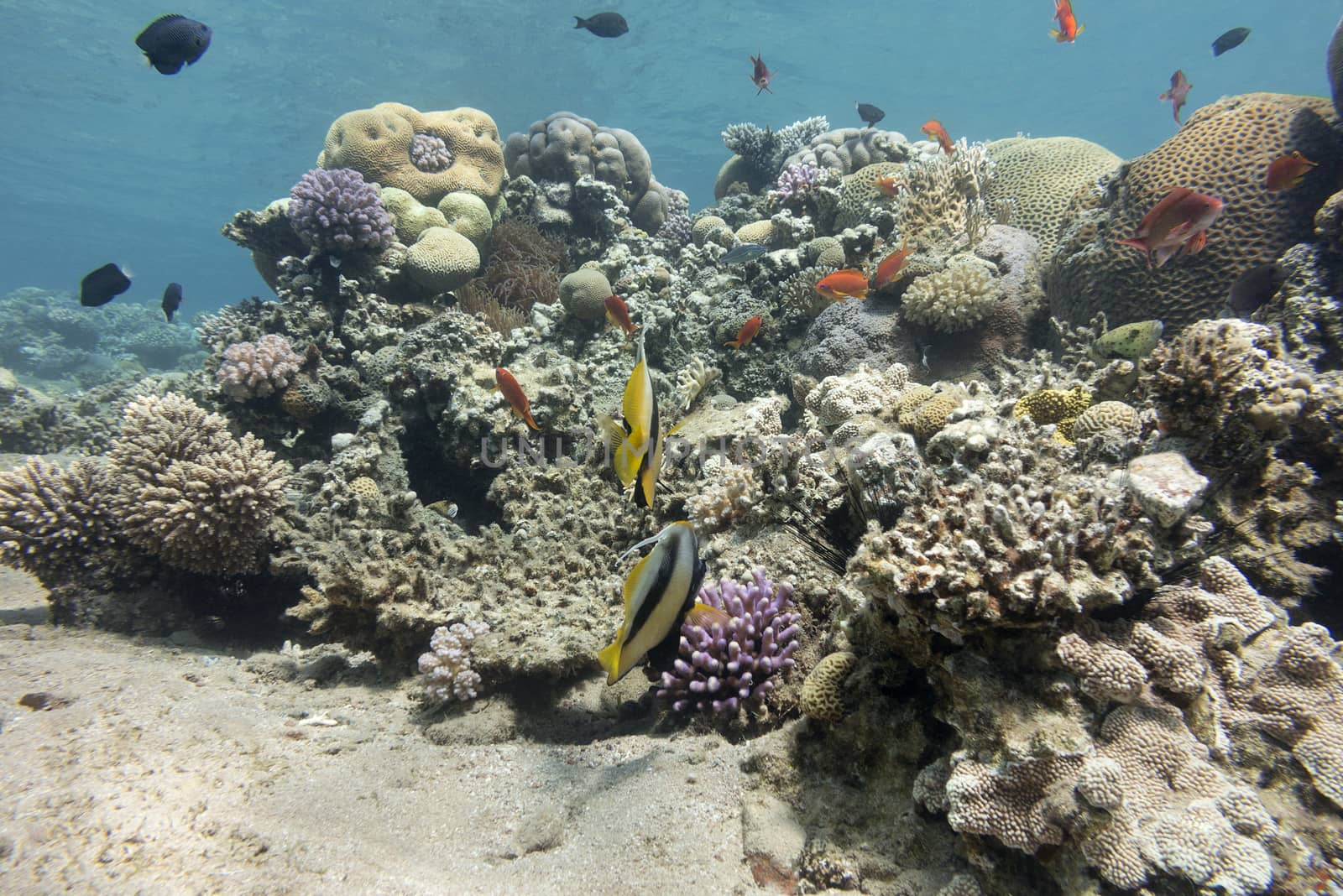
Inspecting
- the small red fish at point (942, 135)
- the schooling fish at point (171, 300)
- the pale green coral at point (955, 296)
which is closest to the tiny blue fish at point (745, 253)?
the pale green coral at point (955, 296)

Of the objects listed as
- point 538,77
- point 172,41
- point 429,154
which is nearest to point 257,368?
point 172,41

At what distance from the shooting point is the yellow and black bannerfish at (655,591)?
1912 millimetres

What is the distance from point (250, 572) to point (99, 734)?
7.38 ft

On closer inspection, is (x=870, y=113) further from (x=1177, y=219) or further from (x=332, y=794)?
(x=332, y=794)

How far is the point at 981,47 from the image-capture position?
5447 cm

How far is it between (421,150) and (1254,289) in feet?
32.7

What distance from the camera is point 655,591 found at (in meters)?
1.91

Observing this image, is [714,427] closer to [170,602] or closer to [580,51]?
[170,602]

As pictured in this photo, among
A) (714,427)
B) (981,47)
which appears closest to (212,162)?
(714,427)

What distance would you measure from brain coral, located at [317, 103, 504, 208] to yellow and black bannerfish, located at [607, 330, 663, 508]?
8.25 metres

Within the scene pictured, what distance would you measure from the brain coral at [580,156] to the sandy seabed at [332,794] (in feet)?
29.6

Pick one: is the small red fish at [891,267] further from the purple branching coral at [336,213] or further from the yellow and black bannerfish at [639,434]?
the purple branching coral at [336,213]

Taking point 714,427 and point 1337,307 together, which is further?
point 714,427

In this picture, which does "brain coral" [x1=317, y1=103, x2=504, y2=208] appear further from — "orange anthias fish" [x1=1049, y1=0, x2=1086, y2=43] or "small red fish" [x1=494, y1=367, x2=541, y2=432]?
"orange anthias fish" [x1=1049, y1=0, x2=1086, y2=43]
